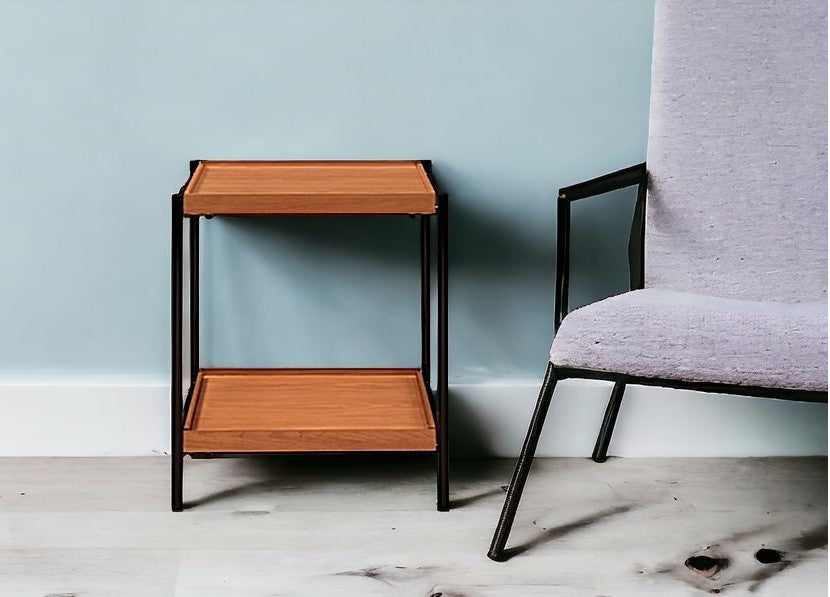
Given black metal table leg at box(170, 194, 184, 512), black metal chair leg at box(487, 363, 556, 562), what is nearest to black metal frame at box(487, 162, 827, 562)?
black metal chair leg at box(487, 363, 556, 562)

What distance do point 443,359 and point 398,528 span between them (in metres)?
0.26

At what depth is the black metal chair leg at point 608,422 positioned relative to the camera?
1628 millimetres

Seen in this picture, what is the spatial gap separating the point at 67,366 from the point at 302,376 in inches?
16.8

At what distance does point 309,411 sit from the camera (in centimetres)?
148

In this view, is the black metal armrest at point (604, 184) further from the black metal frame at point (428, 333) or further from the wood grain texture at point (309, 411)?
the wood grain texture at point (309, 411)

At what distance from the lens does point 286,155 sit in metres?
1.63

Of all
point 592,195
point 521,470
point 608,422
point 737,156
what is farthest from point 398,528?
point 737,156

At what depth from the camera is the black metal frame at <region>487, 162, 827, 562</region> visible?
1.16 meters

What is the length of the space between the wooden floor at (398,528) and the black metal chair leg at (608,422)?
0.03 m

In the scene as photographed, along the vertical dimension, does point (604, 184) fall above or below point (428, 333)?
above

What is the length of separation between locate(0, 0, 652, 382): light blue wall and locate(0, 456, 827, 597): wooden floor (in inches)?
8.8

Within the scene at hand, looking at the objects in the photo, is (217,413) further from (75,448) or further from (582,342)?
(582,342)

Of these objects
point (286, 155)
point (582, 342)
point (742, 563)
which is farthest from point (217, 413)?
point (742, 563)

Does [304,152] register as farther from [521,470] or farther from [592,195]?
[521,470]
